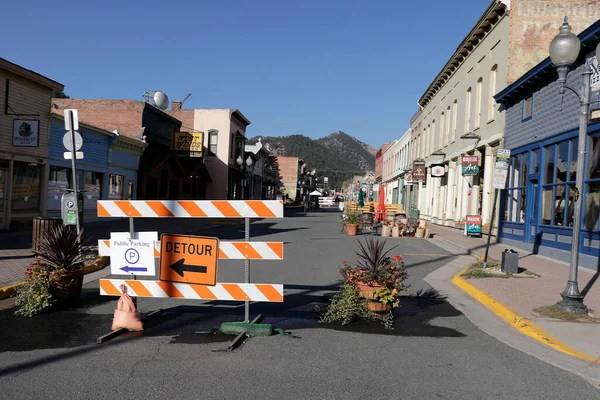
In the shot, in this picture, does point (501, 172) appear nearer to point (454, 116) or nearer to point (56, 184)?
point (56, 184)

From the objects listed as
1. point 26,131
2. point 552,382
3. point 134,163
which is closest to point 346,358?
point 552,382

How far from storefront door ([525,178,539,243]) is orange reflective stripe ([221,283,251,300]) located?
13111mm

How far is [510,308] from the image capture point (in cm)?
799

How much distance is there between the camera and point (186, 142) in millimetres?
34375

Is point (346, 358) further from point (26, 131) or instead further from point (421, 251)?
point (26, 131)

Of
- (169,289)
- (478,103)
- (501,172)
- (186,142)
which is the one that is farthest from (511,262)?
(186,142)

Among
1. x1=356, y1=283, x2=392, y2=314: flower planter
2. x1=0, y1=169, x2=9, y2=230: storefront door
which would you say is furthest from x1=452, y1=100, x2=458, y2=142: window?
x1=356, y1=283, x2=392, y2=314: flower planter

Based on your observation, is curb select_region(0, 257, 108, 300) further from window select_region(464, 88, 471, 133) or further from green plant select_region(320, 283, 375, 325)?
window select_region(464, 88, 471, 133)

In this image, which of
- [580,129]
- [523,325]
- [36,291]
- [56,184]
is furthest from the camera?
[56,184]

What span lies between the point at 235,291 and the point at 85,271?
598cm

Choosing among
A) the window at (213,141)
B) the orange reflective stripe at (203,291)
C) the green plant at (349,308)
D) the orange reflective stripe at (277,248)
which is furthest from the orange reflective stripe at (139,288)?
the window at (213,141)

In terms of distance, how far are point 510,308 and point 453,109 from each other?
25.0 m

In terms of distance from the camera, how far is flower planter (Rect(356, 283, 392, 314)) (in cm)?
699

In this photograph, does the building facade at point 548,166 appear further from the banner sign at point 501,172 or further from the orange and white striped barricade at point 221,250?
the orange and white striped barricade at point 221,250
